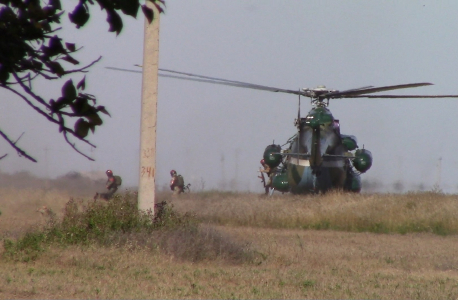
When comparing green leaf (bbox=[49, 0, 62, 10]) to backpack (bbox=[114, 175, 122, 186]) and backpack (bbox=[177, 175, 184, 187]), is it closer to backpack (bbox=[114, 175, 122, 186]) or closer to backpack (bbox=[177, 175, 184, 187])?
backpack (bbox=[114, 175, 122, 186])

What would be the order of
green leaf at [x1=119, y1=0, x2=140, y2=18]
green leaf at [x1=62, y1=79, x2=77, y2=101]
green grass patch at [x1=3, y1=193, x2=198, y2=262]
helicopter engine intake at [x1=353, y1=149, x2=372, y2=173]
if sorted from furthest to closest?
helicopter engine intake at [x1=353, y1=149, x2=372, y2=173], green grass patch at [x1=3, y1=193, x2=198, y2=262], green leaf at [x1=62, y1=79, x2=77, y2=101], green leaf at [x1=119, y1=0, x2=140, y2=18]

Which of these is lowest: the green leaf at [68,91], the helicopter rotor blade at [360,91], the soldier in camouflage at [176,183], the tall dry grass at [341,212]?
the tall dry grass at [341,212]

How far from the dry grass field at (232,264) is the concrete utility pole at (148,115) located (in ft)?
3.64

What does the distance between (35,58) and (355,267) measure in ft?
27.1

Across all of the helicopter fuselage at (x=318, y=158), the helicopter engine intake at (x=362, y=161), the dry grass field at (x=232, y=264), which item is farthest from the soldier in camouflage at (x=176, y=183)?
the helicopter engine intake at (x=362, y=161)

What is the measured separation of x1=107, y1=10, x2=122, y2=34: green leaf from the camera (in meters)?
3.11

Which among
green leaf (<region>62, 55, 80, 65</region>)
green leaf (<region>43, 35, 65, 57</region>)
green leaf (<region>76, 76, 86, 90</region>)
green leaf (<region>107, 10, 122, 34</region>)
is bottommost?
green leaf (<region>76, 76, 86, 90</region>)

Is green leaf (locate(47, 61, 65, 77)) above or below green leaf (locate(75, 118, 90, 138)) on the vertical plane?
above

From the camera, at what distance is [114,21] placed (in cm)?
312

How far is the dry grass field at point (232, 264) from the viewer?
26.3 ft

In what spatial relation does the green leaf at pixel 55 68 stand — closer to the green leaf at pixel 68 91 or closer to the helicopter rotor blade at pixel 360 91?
the green leaf at pixel 68 91

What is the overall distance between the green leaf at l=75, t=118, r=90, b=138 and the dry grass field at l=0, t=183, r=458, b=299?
4523 mm

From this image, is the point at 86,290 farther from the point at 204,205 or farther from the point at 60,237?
the point at 204,205

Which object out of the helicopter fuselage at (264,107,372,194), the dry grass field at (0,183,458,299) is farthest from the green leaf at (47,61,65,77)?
the helicopter fuselage at (264,107,372,194)
